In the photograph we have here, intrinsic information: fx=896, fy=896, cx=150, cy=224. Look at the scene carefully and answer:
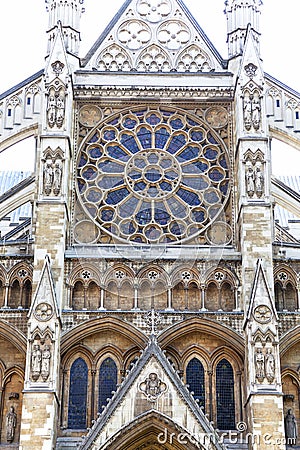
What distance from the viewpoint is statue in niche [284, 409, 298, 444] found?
20.1 metres

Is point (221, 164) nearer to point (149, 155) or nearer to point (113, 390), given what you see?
point (149, 155)

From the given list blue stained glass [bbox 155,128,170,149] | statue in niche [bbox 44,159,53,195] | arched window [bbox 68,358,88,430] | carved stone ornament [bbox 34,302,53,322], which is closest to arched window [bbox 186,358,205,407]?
arched window [bbox 68,358,88,430]

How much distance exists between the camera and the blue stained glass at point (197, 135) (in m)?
23.6

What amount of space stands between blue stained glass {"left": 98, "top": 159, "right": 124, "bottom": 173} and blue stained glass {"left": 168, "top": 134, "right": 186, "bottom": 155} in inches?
54.8

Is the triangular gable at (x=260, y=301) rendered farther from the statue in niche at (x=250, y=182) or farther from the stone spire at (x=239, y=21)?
the stone spire at (x=239, y=21)

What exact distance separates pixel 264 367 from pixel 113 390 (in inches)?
140

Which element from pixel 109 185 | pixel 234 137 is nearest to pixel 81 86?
pixel 109 185

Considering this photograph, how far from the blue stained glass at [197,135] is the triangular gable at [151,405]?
21.5 ft

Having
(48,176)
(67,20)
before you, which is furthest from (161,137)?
(67,20)

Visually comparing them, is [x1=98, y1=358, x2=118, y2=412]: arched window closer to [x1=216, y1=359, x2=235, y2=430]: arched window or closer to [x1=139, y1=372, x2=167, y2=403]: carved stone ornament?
[x1=139, y1=372, x2=167, y2=403]: carved stone ornament

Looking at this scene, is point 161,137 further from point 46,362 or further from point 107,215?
point 46,362

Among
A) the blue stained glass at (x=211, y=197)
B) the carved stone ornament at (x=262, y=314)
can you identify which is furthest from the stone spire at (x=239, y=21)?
the carved stone ornament at (x=262, y=314)

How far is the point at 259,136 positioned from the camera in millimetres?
22297

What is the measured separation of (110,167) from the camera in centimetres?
2323
